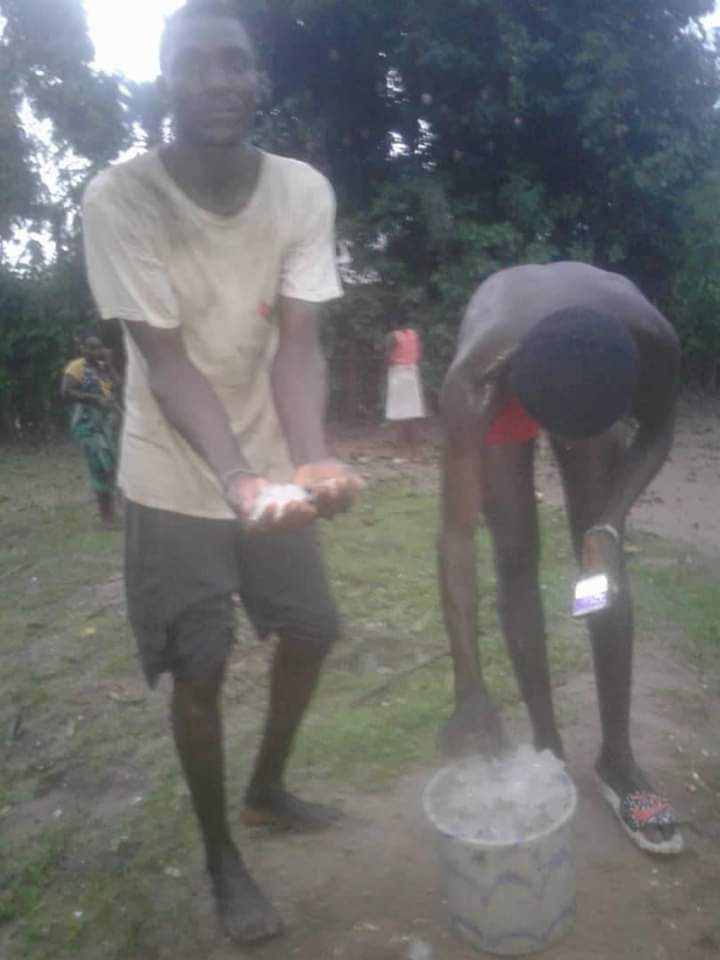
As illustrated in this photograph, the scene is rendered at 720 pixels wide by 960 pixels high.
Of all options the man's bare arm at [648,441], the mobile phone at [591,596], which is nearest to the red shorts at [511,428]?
the man's bare arm at [648,441]

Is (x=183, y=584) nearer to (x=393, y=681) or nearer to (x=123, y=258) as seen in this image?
(x=123, y=258)

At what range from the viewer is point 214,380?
247cm

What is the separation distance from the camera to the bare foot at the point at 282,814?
3.09m

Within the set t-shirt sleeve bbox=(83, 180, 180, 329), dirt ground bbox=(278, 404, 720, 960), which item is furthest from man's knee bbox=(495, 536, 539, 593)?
→ t-shirt sleeve bbox=(83, 180, 180, 329)

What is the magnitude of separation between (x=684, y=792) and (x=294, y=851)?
3.96 ft

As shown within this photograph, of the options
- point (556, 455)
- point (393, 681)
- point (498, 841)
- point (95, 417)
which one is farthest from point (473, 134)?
point (498, 841)

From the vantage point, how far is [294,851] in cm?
303

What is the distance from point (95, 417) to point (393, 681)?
4594mm

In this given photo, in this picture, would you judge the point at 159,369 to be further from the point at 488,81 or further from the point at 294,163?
the point at 488,81

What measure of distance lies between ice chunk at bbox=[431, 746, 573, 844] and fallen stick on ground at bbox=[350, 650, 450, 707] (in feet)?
5.29

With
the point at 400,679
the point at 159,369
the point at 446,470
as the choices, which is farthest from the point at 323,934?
the point at 400,679

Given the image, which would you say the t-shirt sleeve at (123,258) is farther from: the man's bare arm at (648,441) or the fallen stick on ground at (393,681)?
the fallen stick on ground at (393,681)

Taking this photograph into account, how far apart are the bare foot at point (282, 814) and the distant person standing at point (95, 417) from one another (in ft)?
17.9

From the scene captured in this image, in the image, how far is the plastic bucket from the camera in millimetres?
2379
